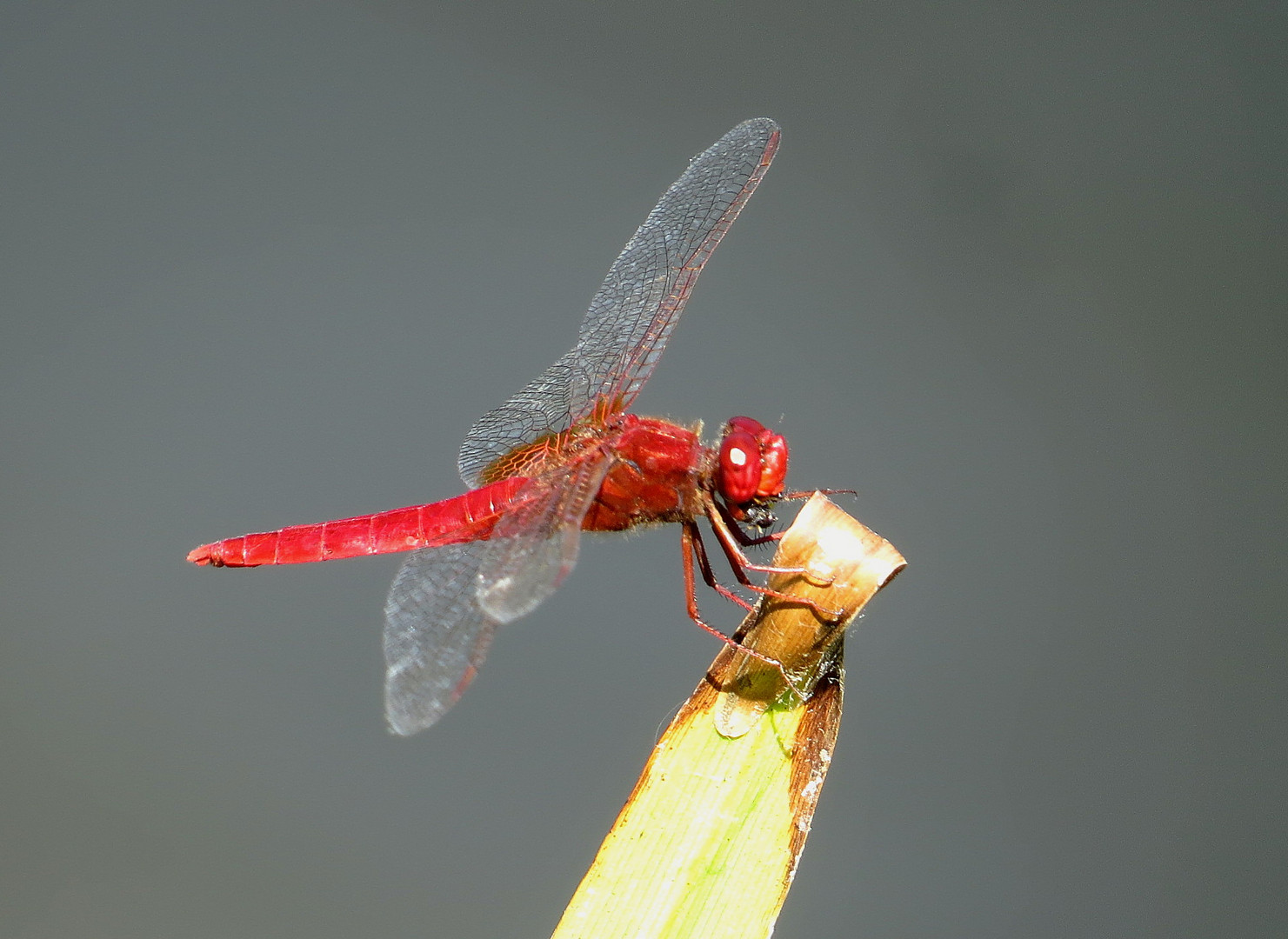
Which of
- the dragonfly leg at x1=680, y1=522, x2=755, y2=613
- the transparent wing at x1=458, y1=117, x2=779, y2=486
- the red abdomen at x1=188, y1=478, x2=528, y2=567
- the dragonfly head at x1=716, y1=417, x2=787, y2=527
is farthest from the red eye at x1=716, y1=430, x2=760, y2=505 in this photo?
the red abdomen at x1=188, y1=478, x2=528, y2=567

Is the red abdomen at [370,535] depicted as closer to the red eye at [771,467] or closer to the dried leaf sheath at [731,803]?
the red eye at [771,467]

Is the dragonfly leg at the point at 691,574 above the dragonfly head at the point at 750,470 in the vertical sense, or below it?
below

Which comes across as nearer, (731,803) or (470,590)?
(731,803)

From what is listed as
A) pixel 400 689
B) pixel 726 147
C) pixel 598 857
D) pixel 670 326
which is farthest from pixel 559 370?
pixel 598 857

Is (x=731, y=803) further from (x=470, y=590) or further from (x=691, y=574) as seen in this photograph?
(x=470, y=590)

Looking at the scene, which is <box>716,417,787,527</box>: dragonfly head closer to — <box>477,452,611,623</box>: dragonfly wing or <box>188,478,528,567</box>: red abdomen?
<box>477,452,611,623</box>: dragonfly wing

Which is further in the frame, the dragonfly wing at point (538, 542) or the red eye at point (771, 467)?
the red eye at point (771, 467)

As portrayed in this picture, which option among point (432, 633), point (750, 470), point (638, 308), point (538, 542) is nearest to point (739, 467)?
point (750, 470)

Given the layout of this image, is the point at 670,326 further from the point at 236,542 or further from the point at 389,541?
the point at 236,542

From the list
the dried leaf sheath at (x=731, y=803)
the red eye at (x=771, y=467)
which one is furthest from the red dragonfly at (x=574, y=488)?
the dried leaf sheath at (x=731, y=803)
